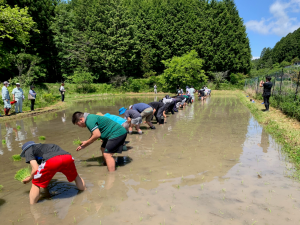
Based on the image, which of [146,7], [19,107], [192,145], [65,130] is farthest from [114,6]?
[192,145]

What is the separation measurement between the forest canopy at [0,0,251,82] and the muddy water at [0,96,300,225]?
35890 mm

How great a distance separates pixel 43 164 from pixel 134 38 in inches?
1655

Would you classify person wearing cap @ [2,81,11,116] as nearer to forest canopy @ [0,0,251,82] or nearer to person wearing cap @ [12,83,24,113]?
person wearing cap @ [12,83,24,113]

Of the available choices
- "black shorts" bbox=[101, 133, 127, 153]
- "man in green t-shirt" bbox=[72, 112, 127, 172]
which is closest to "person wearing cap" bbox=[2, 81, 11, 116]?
"man in green t-shirt" bbox=[72, 112, 127, 172]

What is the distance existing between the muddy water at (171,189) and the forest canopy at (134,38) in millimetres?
35890

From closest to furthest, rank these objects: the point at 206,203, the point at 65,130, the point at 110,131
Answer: the point at 206,203
the point at 110,131
the point at 65,130

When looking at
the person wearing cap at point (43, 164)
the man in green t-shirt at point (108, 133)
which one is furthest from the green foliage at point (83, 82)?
the person wearing cap at point (43, 164)

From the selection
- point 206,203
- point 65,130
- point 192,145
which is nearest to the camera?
point 206,203

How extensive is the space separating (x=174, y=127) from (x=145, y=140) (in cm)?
246

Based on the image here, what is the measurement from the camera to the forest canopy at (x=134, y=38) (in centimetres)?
3978

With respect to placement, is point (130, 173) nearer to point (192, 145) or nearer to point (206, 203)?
point (206, 203)

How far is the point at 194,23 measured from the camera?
152ft

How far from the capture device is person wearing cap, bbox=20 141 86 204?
365 cm

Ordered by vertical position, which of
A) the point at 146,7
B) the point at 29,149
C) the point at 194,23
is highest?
the point at 146,7
